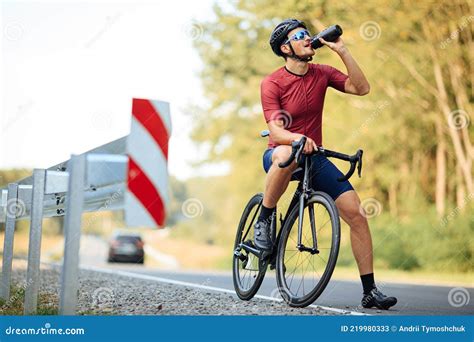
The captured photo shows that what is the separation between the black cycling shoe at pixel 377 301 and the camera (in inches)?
214

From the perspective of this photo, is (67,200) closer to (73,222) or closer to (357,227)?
(73,222)

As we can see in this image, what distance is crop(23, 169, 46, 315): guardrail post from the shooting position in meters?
5.04

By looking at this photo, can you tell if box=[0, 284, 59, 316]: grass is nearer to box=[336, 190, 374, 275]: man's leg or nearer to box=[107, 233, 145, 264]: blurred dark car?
box=[336, 190, 374, 275]: man's leg

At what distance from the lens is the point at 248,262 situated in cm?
612

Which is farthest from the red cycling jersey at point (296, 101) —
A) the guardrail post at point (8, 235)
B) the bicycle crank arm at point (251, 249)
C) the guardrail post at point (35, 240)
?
the guardrail post at point (8, 235)

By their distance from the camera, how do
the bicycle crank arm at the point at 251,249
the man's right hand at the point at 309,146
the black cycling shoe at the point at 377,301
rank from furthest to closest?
the bicycle crank arm at the point at 251,249 → the black cycling shoe at the point at 377,301 → the man's right hand at the point at 309,146

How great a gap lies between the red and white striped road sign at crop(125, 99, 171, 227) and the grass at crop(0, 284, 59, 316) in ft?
4.30

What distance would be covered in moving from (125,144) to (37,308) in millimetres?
1584

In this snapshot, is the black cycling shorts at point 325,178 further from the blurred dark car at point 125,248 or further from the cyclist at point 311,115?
the blurred dark car at point 125,248

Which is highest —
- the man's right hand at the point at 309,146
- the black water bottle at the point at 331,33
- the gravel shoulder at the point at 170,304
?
the black water bottle at the point at 331,33

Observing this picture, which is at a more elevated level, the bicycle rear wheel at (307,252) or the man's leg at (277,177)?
the man's leg at (277,177)

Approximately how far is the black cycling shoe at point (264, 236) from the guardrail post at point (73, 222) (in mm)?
1694

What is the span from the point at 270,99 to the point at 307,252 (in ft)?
3.15

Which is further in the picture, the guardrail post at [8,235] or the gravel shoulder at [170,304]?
the guardrail post at [8,235]
